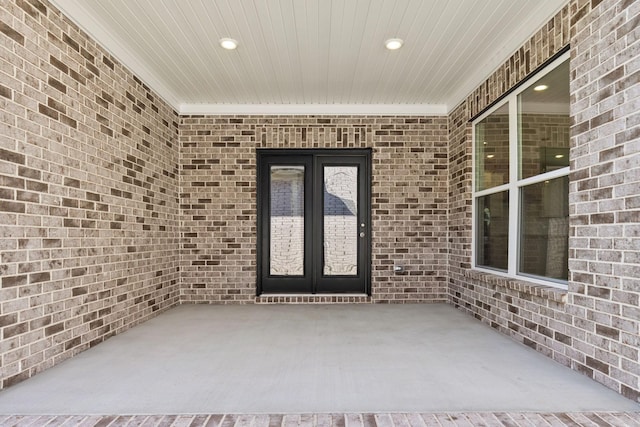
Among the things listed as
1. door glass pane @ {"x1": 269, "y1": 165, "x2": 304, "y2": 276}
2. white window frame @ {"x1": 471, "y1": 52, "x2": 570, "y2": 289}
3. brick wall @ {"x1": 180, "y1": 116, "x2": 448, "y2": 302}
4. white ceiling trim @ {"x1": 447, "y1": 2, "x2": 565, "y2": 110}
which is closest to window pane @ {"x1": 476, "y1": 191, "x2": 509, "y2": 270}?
white window frame @ {"x1": 471, "y1": 52, "x2": 570, "y2": 289}

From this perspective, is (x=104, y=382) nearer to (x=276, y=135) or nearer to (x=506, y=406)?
(x=506, y=406)

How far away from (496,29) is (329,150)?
2727 millimetres

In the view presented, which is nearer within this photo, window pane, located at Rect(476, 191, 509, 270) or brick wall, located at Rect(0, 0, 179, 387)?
brick wall, located at Rect(0, 0, 179, 387)

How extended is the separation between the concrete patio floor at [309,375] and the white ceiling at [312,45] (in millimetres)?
2900

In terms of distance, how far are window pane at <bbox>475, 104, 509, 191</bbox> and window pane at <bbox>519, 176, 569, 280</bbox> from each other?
530 millimetres

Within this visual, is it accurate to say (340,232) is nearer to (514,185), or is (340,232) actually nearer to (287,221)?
(287,221)

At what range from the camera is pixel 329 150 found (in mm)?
5613

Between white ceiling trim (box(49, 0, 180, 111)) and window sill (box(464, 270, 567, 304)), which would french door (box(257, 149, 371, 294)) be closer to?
white ceiling trim (box(49, 0, 180, 111))

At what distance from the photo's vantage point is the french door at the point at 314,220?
220 inches

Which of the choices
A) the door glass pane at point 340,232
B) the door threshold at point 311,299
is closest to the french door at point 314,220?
the door glass pane at point 340,232

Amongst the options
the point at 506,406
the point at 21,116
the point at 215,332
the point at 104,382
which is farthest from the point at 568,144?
the point at 21,116

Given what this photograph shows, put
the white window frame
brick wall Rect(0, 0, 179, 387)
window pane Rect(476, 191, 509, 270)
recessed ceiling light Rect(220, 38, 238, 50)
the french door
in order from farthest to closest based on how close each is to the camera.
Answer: the french door < window pane Rect(476, 191, 509, 270) < recessed ceiling light Rect(220, 38, 238, 50) < the white window frame < brick wall Rect(0, 0, 179, 387)

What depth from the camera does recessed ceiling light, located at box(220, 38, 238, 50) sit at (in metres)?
3.67

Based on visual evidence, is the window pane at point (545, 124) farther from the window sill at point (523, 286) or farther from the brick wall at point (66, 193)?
the brick wall at point (66, 193)
